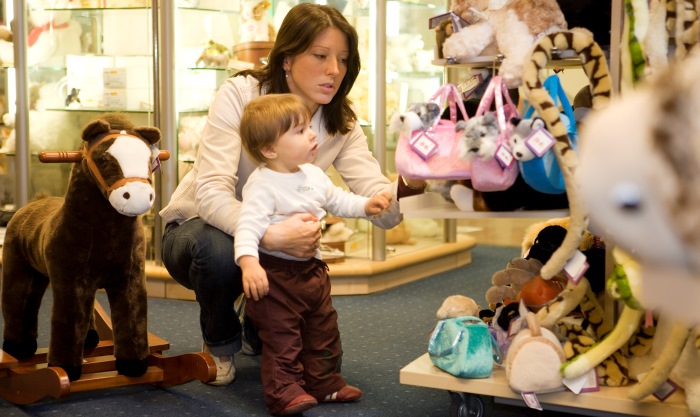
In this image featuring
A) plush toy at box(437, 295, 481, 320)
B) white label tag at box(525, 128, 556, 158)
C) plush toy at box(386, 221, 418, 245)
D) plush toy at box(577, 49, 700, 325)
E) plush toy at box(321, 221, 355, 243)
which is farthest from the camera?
plush toy at box(386, 221, 418, 245)

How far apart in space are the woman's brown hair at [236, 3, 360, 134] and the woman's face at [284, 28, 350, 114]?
0.01 m

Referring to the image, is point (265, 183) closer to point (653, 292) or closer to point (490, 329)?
point (490, 329)

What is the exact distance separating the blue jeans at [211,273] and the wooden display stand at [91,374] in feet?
0.32

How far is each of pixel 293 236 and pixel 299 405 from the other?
0.36 metres

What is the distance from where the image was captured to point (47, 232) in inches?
78.0

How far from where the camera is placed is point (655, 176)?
2.33 feet

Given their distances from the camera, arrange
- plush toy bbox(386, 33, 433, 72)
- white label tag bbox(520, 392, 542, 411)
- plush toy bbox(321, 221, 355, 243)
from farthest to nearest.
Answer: plush toy bbox(386, 33, 433, 72) → plush toy bbox(321, 221, 355, 243) → white label tag bbox(520, 392, 542, 411)

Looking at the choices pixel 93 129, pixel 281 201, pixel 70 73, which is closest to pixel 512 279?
pixel 281 201

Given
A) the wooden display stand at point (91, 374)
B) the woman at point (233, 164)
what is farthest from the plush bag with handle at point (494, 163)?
the wooden display stand at point (91, 374)

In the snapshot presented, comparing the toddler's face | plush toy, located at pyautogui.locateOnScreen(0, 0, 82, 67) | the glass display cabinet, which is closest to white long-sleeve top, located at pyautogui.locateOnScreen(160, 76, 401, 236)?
the toddler's face

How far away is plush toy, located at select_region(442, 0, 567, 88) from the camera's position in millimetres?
1705

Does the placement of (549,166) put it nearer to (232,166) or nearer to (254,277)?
(254,277)

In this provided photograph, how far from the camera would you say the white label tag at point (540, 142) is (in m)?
1.54

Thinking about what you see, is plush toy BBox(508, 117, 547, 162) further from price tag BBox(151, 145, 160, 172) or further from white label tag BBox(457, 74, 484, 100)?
price tag BBox(151, 145, 160, 172)
